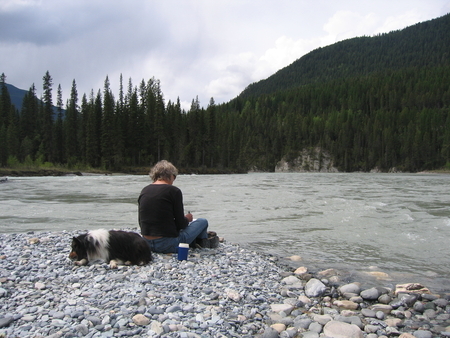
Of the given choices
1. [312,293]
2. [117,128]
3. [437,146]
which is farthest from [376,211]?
[437,146]

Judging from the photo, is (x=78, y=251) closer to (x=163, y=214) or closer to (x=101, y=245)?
(x=101, y=245)

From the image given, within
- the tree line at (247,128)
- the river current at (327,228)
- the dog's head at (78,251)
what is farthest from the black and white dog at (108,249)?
the tree line at (247,128)

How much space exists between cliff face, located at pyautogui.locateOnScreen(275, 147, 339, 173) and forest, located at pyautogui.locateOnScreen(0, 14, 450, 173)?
7.68 ft

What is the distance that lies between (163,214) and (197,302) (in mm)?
2264

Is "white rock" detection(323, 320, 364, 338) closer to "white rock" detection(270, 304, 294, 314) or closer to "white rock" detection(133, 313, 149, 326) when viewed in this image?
"white rock" detection(270, 304, 294, 314)

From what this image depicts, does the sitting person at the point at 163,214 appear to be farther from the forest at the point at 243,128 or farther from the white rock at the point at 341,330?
the forest at the point at 243,128

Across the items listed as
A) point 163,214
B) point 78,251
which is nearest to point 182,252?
point 163,214

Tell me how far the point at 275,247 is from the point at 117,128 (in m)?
61.9

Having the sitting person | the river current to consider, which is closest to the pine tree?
the river current

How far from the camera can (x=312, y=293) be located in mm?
5164

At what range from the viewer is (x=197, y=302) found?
14.5 feet

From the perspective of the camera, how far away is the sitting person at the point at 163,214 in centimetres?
631

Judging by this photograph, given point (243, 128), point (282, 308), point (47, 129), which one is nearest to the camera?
point (282, 308)

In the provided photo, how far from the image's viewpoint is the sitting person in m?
6.31
